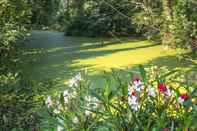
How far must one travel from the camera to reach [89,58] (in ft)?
36.2

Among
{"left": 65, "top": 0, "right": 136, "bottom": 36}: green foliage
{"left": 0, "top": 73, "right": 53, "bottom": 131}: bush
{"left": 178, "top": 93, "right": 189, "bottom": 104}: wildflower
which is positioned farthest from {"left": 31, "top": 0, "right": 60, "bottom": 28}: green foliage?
{"left": 178, "top": 93, "right": 189, "bottom": 104}: wildflower

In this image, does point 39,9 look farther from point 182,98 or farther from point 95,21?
point 95,21

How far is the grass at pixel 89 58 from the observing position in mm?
9109

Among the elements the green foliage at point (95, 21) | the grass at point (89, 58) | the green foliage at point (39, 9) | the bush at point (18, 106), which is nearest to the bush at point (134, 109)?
the bush at point (18, 106)

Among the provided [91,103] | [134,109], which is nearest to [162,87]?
[134,109]

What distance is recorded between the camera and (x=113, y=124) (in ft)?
9.74

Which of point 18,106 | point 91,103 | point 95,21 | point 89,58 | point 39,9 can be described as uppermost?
point 39,9

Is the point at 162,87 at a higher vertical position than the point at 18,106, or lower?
higher

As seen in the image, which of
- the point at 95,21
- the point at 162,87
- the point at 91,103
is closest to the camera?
the point at 162,87

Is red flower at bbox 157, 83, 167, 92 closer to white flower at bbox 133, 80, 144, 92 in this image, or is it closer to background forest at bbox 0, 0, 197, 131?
white flower at bbox 133, 80, 144, 92

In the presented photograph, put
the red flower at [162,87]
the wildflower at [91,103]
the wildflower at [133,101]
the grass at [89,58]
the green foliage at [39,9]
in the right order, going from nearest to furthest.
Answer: the wildflower at [133,101] < the red flower at [162,87] < the wildflower at [91,103] < the green foliage at [39,9] < the grass at [89,58]

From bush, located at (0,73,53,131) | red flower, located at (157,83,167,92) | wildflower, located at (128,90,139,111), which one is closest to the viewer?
wildflower, located at (128,90,139,111)

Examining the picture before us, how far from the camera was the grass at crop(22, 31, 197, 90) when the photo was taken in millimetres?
9109

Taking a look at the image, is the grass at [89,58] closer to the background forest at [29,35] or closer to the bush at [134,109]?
the background forest at [29,35]
